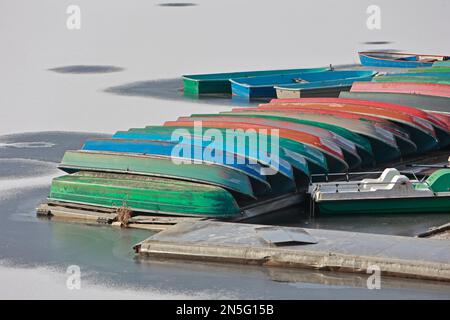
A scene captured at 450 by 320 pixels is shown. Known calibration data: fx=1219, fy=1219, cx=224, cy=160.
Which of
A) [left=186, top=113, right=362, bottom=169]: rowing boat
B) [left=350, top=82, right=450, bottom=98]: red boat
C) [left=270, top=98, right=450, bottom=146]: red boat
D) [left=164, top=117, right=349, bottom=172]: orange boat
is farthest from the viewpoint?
[left=350, top=82, right=450, bottom=98]: red boat

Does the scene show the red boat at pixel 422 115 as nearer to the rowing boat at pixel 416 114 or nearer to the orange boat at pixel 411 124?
the rowing boat at pixel 416 114

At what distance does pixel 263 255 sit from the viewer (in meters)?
19.5

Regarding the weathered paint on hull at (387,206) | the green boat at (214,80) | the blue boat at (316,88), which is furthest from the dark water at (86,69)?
the weathered paint on hull at (387,206)

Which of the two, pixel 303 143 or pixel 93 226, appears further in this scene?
pixel 303 143

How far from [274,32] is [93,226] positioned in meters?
31.0

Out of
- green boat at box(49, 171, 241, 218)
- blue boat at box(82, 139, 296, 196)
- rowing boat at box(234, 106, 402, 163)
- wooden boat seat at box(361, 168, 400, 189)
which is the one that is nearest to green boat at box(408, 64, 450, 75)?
rowing boat at box(234, 106, 402, 163)

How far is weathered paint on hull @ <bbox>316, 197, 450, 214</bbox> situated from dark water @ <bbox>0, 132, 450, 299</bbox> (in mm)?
253

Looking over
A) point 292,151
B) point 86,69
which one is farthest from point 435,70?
point 86,69

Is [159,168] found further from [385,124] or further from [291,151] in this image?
[385,124]

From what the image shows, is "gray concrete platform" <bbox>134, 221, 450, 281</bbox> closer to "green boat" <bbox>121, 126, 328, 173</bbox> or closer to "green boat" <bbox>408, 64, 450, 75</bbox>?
"green boat" <bbox>121, 126, 328, 173</bbox>

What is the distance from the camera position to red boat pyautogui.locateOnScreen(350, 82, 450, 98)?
31.0 m
